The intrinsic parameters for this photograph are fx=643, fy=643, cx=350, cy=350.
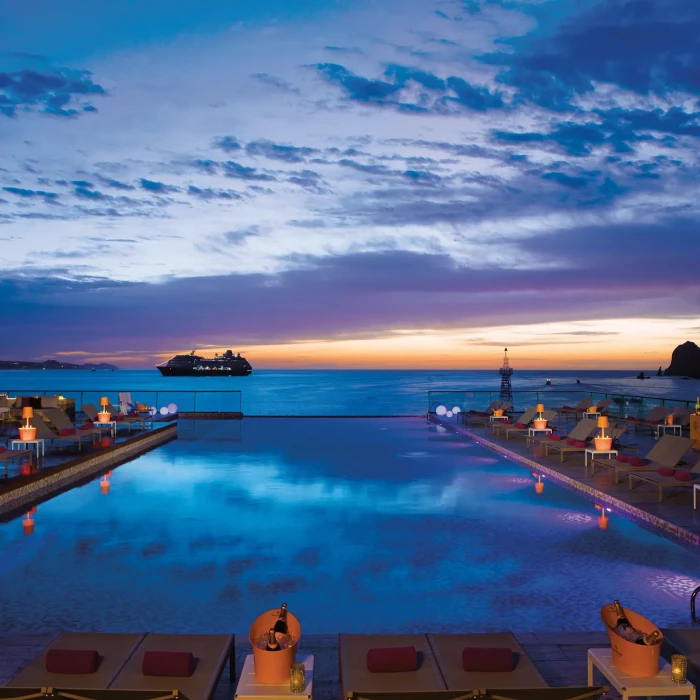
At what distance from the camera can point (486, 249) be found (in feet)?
79.4

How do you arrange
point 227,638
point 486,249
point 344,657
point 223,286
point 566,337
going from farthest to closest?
point 566,337
point 223,286
point 486,249
point 227,638
point 344,657

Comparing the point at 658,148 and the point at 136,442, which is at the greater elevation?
the point at 658,148

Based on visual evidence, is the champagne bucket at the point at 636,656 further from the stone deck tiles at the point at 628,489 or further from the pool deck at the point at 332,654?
the stone deck tiles at the point at 628,489

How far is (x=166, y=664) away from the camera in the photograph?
3.12m

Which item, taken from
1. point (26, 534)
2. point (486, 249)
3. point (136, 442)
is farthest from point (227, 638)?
point (486, 249)

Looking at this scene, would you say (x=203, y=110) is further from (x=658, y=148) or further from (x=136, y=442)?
(x=658, y=148)

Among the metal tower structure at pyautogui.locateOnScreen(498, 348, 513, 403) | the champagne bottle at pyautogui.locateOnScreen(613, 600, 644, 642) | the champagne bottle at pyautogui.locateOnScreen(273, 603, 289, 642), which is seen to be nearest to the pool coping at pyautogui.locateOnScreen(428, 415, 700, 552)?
the champagne bottle at pyautogui.locateOnScreen(613, 600, 644, 642)

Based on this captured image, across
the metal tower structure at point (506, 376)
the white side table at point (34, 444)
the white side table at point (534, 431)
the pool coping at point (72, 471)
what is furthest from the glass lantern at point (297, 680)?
the metal tower structure at point (506, 376)

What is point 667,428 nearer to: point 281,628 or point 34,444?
point 34,444

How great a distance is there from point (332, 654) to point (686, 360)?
121854mm

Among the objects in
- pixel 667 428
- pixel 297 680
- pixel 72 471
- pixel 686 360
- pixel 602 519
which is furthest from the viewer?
pixel 686 360

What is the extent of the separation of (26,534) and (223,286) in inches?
992

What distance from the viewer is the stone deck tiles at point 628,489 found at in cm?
704

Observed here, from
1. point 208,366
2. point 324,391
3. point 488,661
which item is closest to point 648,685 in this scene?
point 488,661
